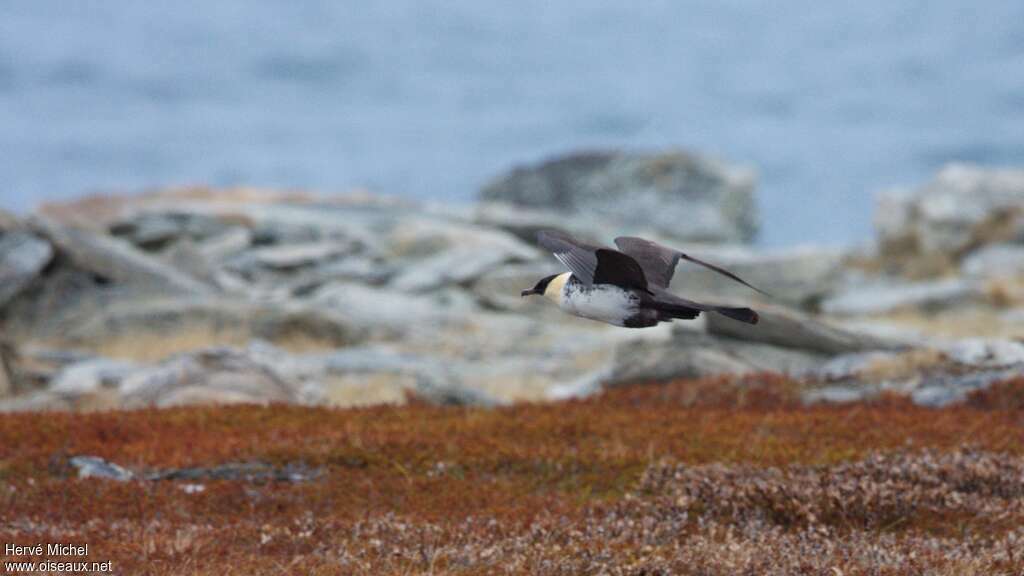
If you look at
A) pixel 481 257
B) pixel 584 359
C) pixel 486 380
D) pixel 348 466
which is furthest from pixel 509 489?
pixel 481 257

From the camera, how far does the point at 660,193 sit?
5925 cm

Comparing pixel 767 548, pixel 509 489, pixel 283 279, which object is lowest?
→ pixel 283 279

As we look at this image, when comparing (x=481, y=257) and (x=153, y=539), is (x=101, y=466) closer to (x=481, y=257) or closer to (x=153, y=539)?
(x=153, y=539)

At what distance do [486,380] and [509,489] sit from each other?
12016 mm

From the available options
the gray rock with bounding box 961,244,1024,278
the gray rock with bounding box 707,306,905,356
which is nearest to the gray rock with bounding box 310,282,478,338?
the gray rock with bounding box 707,306,905,356

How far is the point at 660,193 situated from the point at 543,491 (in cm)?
4956

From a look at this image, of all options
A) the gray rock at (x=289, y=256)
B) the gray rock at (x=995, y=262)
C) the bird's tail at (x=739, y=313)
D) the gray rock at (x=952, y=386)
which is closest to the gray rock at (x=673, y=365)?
the gray rock at (x=952, y=386)

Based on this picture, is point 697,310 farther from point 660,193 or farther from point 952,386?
point 660,193

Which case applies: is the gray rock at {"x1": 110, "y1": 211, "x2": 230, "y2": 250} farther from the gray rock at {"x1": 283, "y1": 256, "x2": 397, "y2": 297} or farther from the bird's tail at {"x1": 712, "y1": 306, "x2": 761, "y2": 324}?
the bird's tail at {"x1": 712, "y1": 306, "x2": 761, "y2": 324}

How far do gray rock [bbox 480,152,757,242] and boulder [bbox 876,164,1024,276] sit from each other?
1054 cm

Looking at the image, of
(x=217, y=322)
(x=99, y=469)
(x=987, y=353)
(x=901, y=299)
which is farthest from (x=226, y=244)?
(x=99, y=469)

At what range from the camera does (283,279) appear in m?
38.5

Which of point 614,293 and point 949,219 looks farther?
point 949,219

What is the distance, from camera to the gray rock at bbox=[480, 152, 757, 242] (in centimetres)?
5778
